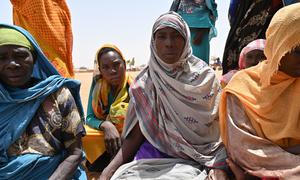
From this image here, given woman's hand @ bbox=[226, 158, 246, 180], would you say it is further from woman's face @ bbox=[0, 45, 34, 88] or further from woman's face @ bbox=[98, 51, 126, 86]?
woman's face @ bbox=[98, 51, 126, 86]

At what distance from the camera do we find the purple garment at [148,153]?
3.01 meters

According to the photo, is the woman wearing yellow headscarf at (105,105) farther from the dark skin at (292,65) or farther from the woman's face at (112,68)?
the dark skin at (292,65)

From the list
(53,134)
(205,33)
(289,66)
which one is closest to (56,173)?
(53,134)

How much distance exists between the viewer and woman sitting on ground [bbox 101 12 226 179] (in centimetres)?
289

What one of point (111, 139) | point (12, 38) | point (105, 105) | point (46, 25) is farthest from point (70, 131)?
point (46, 25)

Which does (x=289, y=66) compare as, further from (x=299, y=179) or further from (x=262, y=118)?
(x=299, y=179)

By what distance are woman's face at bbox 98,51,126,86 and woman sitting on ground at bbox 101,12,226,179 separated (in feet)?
3.05

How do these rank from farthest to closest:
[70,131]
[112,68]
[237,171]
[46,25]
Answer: [46,25], [112,68], [70,131], [237,171]

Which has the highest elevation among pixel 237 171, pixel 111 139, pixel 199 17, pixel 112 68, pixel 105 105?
pixel 199 17

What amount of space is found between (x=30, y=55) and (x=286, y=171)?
1.88 metres

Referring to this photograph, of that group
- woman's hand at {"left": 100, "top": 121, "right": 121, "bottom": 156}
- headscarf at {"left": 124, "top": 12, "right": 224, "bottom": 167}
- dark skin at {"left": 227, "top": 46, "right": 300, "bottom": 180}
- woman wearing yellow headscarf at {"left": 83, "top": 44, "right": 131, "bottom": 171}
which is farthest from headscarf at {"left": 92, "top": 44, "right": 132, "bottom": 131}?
dark skin at {"left": 227, "top": 46, "right": 300, "bottom": 180}

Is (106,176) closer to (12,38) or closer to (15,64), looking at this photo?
(15,64)

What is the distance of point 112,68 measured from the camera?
4086 millimetres

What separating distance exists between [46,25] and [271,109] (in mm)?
3090
